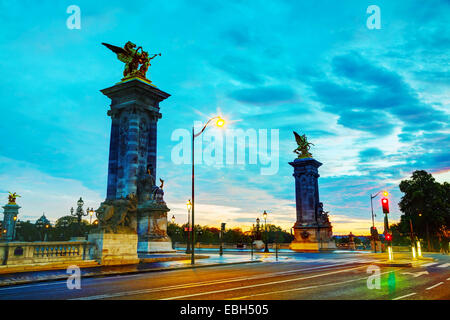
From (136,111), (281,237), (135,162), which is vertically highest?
(136,111)

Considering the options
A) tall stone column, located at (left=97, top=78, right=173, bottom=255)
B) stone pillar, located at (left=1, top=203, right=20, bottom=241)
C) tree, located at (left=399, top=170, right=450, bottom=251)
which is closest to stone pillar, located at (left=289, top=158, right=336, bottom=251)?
tree, located at (left=399, top=170, right=450, bottom=251)

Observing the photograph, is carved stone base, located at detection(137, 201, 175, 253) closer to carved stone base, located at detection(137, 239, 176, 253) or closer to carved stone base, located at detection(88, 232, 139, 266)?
carved stone base, located at detection(137, 239, 176, 253)

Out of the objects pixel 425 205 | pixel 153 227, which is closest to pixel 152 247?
pixel 153 227

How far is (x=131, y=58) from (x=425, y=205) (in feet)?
203

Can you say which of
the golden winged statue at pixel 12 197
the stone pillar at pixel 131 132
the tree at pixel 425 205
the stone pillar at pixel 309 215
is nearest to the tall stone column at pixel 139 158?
the stone pillar at pixel 131 132

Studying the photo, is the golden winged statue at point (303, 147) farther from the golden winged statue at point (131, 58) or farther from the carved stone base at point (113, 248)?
the carved stone base at point (113, 248)

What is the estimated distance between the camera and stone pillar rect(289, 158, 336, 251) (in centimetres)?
5519

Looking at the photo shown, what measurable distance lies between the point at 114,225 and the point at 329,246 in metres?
41.9

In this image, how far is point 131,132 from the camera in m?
34.9

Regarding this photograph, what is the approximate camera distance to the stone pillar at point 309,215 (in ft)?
181

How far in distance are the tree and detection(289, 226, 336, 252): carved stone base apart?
2194 centimetres
